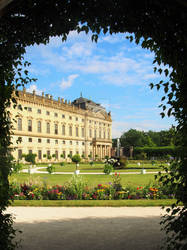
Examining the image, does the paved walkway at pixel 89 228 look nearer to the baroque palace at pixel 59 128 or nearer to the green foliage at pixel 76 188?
the green foliage at pixel 76 188

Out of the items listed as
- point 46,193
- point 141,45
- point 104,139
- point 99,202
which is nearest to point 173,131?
point 141,45

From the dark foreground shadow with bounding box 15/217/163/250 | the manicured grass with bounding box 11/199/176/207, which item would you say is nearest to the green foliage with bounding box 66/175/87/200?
the manicured grass with bounding box 11/199/176/207

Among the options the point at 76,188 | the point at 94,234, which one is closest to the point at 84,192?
the point at 76,188

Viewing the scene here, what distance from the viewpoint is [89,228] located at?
5016mm

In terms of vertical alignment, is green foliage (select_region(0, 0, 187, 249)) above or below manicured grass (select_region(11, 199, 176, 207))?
above

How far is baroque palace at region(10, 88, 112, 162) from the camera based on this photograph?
140ft

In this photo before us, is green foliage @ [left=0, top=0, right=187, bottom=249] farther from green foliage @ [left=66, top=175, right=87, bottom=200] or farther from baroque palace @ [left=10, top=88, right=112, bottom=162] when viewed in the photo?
baroque palace @ [left=10, top=88, right=112, bottom=162]

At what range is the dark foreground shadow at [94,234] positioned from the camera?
4020 millimetres

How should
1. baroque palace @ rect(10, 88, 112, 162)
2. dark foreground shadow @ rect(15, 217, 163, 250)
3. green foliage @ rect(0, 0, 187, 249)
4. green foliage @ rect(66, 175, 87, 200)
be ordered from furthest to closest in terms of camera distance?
baroque palace @ rect(10, 88, 112, 162), green foliage @ rect(66, 175, 87, 200), dark foreground shadow @ rect(15, 217, 163, 250), green foliage @ rect(0, 0, 187, 249)

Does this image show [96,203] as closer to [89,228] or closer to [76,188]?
[76,188]

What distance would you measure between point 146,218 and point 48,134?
43507 millimetres

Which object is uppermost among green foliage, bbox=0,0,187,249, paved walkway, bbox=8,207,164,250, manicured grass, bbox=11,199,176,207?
green foliage, bbox=0,0,187,249

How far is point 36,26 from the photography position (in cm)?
356

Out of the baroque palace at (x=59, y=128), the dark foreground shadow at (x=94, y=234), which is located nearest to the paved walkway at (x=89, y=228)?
the dark foreground shadow at (x=94, y=234)
